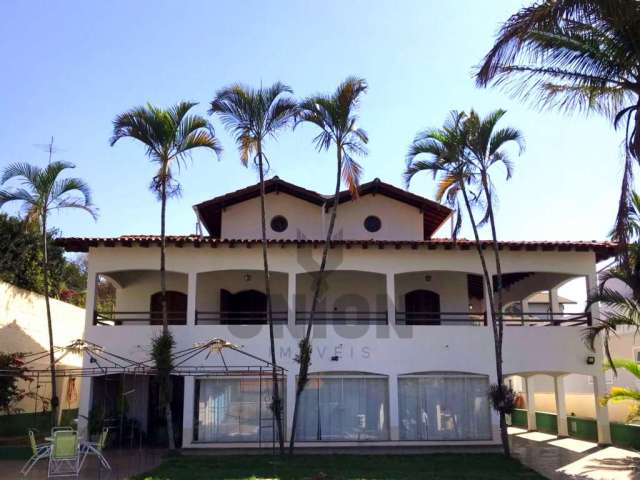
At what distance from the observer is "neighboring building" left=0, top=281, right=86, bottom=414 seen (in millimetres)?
20641

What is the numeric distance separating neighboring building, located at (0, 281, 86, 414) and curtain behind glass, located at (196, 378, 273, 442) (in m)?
4.70

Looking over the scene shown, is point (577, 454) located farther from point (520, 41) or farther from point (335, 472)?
point (520, 41)

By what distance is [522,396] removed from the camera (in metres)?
31.0

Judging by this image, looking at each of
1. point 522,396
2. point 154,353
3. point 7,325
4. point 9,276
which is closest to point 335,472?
point 154,353

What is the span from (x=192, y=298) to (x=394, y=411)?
693 cm

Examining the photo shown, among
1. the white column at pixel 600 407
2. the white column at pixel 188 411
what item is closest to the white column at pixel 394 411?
the white column at pixel 188 411

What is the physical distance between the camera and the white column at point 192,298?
750 inches

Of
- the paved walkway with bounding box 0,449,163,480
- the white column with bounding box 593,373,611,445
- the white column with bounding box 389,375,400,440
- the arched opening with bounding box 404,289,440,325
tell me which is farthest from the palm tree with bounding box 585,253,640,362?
the paved walkway with bounding box 0,449,163,480

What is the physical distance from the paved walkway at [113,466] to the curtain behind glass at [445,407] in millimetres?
7374

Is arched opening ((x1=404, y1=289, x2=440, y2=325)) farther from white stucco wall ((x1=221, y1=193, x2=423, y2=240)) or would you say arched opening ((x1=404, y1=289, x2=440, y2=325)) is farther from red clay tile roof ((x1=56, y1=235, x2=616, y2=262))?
red clay tile roof ((x1=56, y1=235, x2=616, y2=262))

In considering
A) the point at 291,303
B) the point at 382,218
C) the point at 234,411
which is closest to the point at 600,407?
the point at 382,218

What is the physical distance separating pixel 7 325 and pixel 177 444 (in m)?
7.03

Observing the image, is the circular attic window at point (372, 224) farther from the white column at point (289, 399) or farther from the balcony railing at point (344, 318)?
the white column at point (289, 399)

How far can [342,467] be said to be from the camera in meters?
15.4
